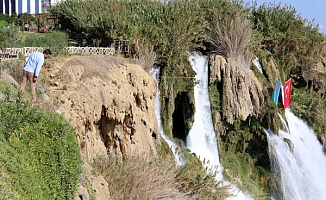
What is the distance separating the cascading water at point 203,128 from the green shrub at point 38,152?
10.9 metres

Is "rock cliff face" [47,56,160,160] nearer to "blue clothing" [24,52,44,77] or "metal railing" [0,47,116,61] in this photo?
"blue clothing" [24,52,44,77]

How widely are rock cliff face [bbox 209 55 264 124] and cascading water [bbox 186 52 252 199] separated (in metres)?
0.48

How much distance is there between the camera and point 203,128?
745 inches

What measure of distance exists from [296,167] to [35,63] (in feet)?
45.5

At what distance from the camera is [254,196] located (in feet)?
58.7

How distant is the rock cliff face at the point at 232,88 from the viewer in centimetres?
2011

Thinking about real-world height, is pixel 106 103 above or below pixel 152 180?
above

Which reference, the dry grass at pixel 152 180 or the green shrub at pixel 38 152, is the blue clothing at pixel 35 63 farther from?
the dry grass at pixel 152 180

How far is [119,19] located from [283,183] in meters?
9.31

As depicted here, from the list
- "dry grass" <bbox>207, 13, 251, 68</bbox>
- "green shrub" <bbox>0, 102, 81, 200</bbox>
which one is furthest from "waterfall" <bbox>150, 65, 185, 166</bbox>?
"green shrub" <bbox>0, 102, 81, 200</bbox>

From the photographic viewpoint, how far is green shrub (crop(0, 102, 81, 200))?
5980 millimetres

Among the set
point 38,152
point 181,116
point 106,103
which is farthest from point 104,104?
point 181,116

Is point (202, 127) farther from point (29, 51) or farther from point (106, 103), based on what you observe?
point (106, 103)

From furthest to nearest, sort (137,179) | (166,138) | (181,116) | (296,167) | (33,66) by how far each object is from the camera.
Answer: (296,167) → (181,116) → (166,138) → (137,179) → (33,66)
